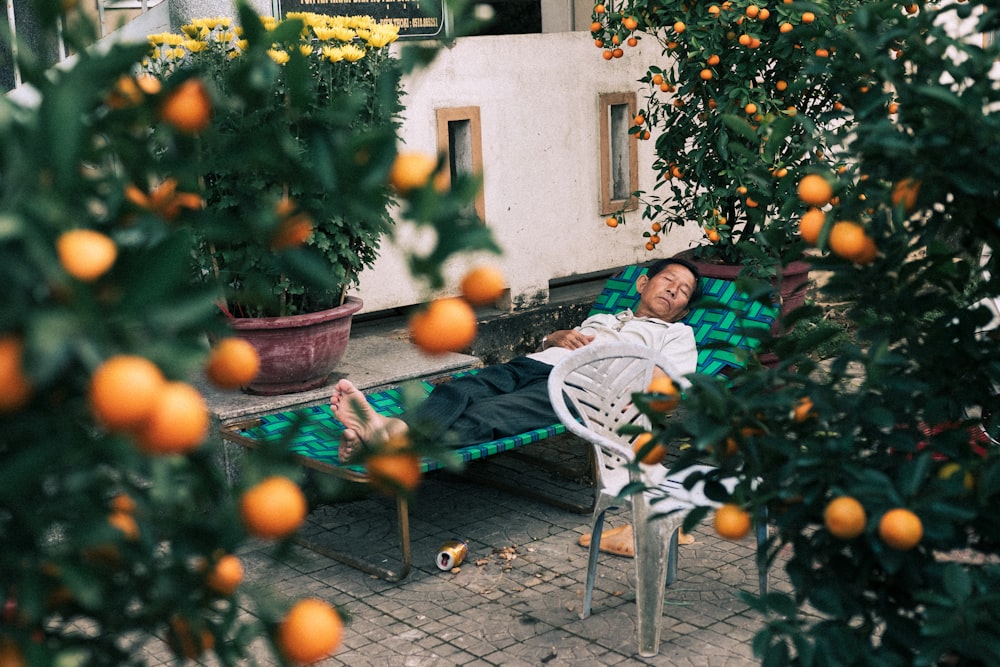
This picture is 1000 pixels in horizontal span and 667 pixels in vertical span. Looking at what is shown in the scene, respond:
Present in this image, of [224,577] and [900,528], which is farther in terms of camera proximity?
[900,528]

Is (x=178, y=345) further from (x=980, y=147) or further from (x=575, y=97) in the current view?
(x=575, y=97)

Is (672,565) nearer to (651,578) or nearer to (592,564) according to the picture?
(592,564)

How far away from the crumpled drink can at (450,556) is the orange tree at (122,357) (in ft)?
9.93

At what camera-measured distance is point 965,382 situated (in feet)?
5.82

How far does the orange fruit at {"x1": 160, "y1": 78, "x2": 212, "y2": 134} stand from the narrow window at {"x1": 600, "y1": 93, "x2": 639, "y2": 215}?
20.3ft

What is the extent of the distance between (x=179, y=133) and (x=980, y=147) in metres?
1.12

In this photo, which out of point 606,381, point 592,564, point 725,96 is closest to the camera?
point 592,564

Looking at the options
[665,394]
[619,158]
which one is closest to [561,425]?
[665,394]

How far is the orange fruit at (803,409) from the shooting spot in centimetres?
175

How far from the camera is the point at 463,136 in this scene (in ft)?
21.8

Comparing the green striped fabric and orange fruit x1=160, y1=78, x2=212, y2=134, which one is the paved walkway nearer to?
the green striped fabric

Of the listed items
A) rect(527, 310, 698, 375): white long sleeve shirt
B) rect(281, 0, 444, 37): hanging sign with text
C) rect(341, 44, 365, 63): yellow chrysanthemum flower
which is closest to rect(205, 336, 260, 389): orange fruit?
rect(527, 310, 698, 375): white long sleeve shirt

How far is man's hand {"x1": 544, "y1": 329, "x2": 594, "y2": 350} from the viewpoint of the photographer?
535cm

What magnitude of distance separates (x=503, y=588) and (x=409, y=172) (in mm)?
3199
